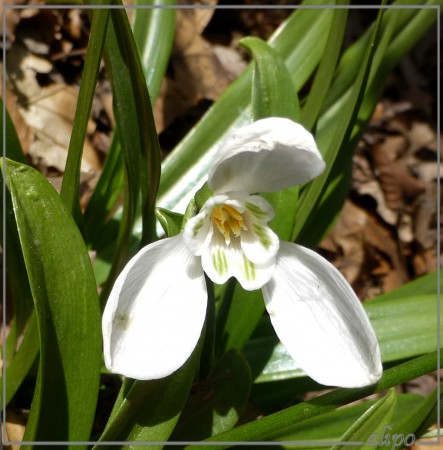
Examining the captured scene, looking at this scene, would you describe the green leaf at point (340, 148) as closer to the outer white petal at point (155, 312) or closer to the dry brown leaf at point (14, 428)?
the outer white petal at point (155, 312)

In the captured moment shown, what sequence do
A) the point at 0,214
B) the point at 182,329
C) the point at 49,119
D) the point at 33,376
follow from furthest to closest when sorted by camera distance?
the point at 49,119
the point at 33,376
the point at 0,214
the point at 182,329

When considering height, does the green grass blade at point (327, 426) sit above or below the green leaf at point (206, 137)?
below

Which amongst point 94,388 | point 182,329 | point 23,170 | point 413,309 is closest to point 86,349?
point 94,388

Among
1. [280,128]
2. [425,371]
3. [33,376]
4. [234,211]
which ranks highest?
[280,128]

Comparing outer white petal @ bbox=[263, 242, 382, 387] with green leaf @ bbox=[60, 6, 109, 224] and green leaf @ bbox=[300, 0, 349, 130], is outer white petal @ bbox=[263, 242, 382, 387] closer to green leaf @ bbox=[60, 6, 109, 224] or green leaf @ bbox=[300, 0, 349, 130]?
green leaf @ bbox=[60, 6, 109, 224]

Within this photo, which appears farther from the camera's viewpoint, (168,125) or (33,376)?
(168,125)

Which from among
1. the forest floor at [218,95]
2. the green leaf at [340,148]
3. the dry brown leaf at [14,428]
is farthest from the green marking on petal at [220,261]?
the forest floor at [218,95]

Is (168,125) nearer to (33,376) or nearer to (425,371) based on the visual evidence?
(33,376)
